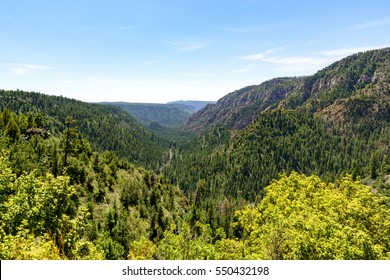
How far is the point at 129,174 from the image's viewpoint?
11519cm

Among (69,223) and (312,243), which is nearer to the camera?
(69,223)

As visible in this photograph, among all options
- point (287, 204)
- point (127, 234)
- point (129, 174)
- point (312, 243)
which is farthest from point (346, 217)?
point (129, 174)

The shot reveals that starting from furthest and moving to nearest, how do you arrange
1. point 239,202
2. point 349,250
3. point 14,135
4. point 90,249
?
1. point 239,202
2. point 14,135
3. point 349,250
4. point 90,249

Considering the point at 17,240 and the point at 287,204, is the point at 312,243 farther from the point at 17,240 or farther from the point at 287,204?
the point at 17,240

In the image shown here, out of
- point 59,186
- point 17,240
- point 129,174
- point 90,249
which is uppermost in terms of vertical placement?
point 59,186

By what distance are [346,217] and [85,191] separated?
70.6m

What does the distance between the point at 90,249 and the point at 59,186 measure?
679 centimetres

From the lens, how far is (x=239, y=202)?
195750mm

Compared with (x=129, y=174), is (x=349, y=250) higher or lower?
higher

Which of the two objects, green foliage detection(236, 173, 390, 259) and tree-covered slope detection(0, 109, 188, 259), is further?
green foliage detection(236, 173, 390, 259)

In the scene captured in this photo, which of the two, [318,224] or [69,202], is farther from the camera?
[318,224]

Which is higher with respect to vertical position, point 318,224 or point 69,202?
point 69,202

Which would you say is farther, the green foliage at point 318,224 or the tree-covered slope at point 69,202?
the green foliage at point 318,224
